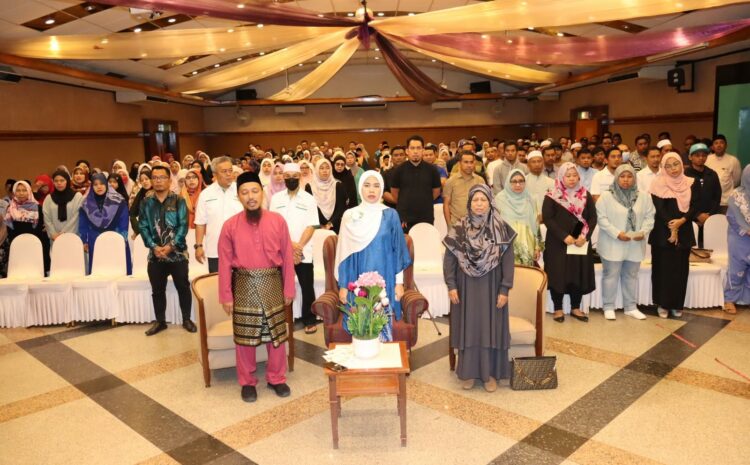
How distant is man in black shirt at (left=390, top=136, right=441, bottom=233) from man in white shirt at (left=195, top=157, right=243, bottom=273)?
184 centimetres

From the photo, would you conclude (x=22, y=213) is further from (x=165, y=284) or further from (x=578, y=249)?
(x=578, y=249)

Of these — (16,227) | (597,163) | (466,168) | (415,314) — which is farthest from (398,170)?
(16,227)

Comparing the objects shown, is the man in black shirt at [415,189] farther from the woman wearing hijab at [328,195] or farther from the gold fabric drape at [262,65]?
the gold fabric drape at [262,65]

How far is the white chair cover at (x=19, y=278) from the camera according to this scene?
5656 millimetres

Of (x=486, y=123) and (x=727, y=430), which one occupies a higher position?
(x=486, y=123)

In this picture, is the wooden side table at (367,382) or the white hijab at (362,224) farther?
the white hijab at (362,224)

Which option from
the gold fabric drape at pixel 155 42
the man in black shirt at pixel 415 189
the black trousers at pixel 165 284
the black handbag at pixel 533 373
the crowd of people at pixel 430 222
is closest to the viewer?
the crowd of people at pixel 430 222

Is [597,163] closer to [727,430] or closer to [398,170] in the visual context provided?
[398,170]

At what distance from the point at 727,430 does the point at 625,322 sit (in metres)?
2.10

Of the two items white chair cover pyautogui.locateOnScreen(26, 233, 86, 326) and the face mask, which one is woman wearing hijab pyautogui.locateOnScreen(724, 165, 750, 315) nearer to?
the face mask

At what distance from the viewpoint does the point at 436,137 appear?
20.6 metres

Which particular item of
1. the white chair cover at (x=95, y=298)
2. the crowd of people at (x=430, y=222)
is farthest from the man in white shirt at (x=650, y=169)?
the white chair cover at (x=95, y=298)

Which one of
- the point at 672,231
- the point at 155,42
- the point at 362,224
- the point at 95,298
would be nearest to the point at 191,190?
the point at 95,298

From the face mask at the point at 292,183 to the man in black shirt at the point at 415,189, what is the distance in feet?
4.89
